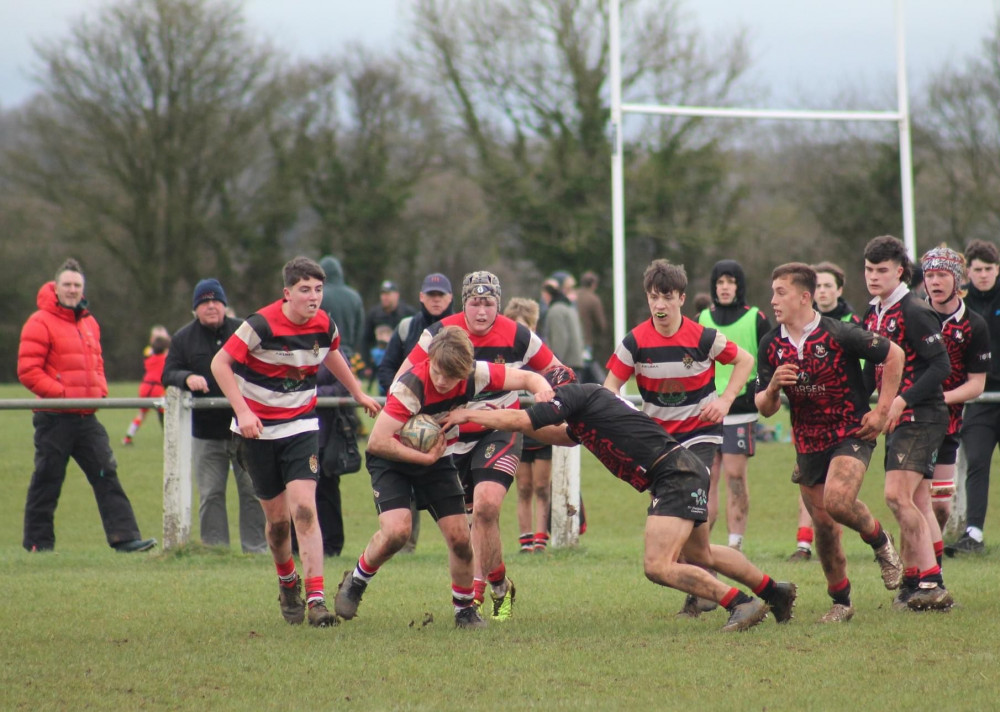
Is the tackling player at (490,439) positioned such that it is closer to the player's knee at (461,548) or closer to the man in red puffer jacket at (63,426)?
the player's knee at (461,548)

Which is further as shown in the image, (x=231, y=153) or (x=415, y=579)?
(x=231, y=153)

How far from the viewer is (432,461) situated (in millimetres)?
6328

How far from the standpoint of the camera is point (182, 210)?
132 feet

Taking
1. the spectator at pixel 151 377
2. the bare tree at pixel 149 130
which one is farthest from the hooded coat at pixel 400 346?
the bare tree at pixel 149 130

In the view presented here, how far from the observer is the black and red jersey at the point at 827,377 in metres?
6.52

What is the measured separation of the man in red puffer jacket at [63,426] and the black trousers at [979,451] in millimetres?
6950

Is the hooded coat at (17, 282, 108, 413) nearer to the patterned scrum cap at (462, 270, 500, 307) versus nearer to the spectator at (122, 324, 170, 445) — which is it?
the patterned scrum cap at (462, 270, 500, 307)

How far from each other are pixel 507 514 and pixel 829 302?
580 cm

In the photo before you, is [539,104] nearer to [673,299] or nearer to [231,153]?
→ [231,153]

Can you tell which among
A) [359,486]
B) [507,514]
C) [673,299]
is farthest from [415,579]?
[359,486]

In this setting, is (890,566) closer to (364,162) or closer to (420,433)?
(420,433)

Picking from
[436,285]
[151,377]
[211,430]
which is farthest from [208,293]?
[151,377]

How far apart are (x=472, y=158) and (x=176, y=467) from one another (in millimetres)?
31486

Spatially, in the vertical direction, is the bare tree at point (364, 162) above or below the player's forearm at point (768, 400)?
above
